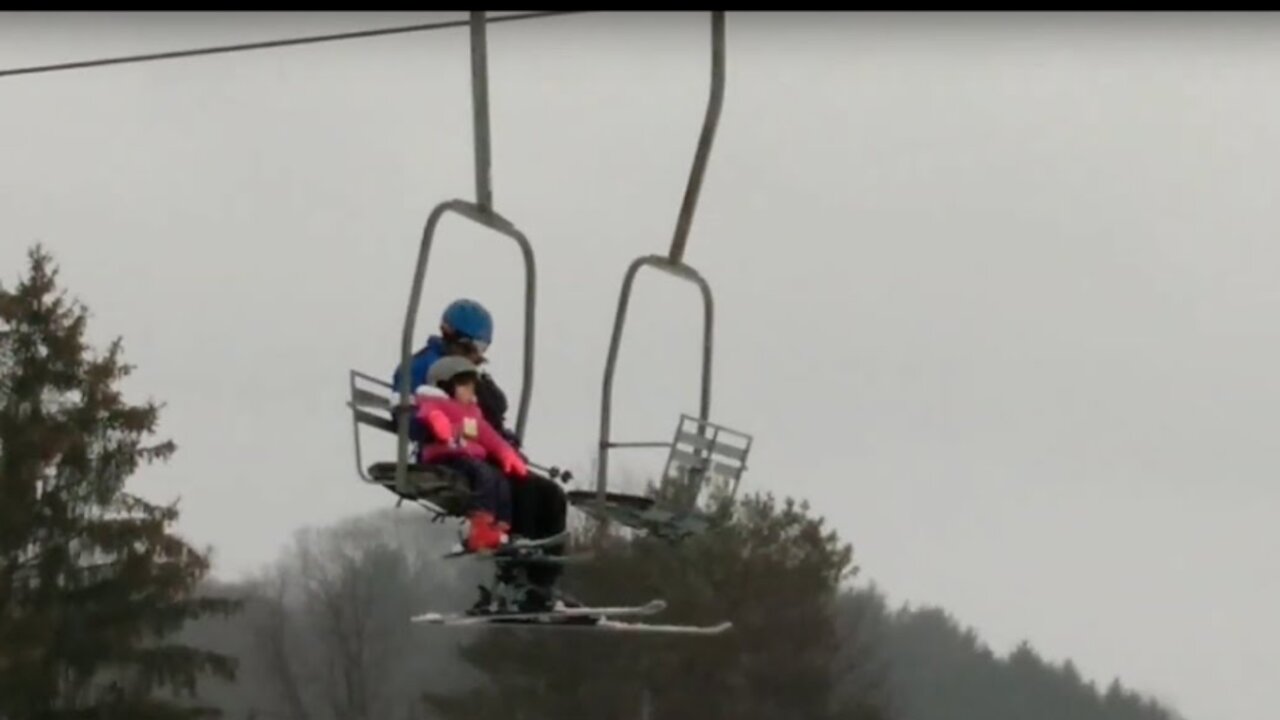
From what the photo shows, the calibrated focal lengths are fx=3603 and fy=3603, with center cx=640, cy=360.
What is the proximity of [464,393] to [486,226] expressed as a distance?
5.30ft

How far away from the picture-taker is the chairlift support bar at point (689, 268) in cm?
641

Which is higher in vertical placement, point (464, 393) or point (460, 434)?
point (464, 393)

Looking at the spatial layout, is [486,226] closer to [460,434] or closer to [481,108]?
[481,108]

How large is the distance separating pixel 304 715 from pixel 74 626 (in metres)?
2.28

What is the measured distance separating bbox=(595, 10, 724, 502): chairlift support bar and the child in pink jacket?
312 millimetres

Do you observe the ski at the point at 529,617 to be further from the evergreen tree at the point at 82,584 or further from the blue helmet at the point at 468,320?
the evergreen tree at the point at 82,584

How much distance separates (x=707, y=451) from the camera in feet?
25.9

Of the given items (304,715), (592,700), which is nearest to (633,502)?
(592,700)

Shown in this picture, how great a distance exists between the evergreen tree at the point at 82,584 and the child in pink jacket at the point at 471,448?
2364 centimetres

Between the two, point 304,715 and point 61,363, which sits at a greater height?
point 61,363

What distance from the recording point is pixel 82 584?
31750mm

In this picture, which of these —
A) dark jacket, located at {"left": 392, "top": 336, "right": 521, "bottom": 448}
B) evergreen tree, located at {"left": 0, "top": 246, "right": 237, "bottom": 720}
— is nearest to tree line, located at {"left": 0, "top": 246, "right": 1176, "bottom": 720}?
evergreen tree, located at {"left": 0, "top": 246, "right": 237, "bottom": 720}

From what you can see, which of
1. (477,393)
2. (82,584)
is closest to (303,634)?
(82,584)

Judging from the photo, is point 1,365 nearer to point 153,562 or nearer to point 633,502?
point 153,562
